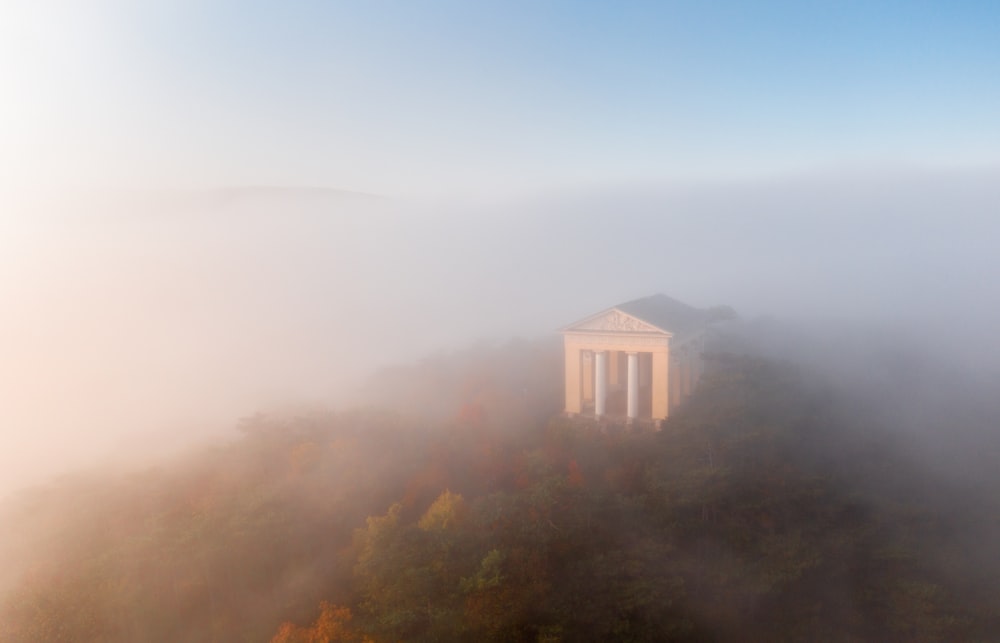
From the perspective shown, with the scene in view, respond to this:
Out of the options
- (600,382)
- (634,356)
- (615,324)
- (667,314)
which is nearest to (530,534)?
(600,382)

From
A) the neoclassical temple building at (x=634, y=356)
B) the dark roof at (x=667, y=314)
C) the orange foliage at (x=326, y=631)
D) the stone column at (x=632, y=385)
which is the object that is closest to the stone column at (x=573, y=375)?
the neoclassical temple building at (x=634, y=356)

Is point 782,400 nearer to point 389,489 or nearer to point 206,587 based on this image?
point 389,489

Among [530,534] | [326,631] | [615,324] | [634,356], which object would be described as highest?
[615,324]

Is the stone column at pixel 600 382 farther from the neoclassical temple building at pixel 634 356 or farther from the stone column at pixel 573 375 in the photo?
the stone column at pixel 573 375

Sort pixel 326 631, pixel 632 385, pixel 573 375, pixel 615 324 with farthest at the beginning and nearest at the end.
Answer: pixel 573 375, pixel 615 324, pixel 632 385, pixel 326 631

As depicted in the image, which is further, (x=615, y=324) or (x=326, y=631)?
(x=615, y=324)

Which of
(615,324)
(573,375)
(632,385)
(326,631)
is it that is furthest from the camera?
(573,375)

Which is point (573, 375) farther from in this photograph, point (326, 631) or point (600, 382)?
point (326, 631)

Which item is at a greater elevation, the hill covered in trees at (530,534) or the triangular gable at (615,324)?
the triangular gable at (615,324)
